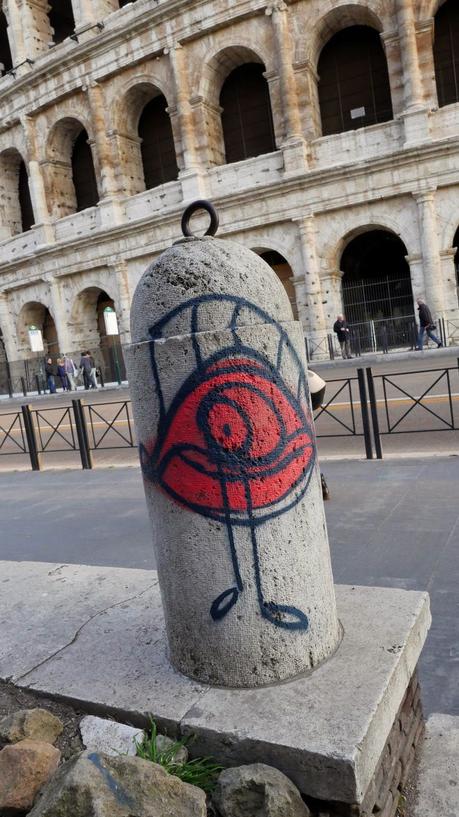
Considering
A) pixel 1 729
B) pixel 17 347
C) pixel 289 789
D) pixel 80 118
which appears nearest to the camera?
pixel 289 789

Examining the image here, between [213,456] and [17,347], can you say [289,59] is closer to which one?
[17,347]

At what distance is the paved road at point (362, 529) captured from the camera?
130 inches

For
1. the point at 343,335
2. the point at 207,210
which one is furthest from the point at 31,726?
the point at 343,335

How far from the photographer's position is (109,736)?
2.10m

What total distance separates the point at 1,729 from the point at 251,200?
21709mm

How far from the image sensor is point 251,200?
2192 centimetres

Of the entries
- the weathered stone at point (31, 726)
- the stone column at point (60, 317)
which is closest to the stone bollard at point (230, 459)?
the weathered stone at point (31, 726)

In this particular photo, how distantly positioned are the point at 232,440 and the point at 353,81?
77.4 feet

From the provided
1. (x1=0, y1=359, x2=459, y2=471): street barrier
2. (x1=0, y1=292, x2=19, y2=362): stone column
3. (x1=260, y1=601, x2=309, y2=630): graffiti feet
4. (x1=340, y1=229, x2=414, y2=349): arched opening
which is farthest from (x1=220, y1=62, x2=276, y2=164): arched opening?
(x1=260, y1=601, x2=309, y2=630): graffiti feet

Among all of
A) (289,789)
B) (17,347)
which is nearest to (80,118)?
(17,347)

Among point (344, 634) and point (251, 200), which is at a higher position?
point (251, 200)

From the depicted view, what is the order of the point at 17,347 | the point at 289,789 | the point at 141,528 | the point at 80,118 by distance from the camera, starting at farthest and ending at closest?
1. the point at 17,347
2. the point at 80,118
3. the point at 141,528
4. the point at 289,789

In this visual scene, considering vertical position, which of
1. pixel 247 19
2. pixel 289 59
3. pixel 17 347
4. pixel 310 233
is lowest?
pixel 17 347

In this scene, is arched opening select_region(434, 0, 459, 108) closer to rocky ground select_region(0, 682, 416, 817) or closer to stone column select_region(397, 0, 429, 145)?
stone column select_region(397, 0, 429, 145)
